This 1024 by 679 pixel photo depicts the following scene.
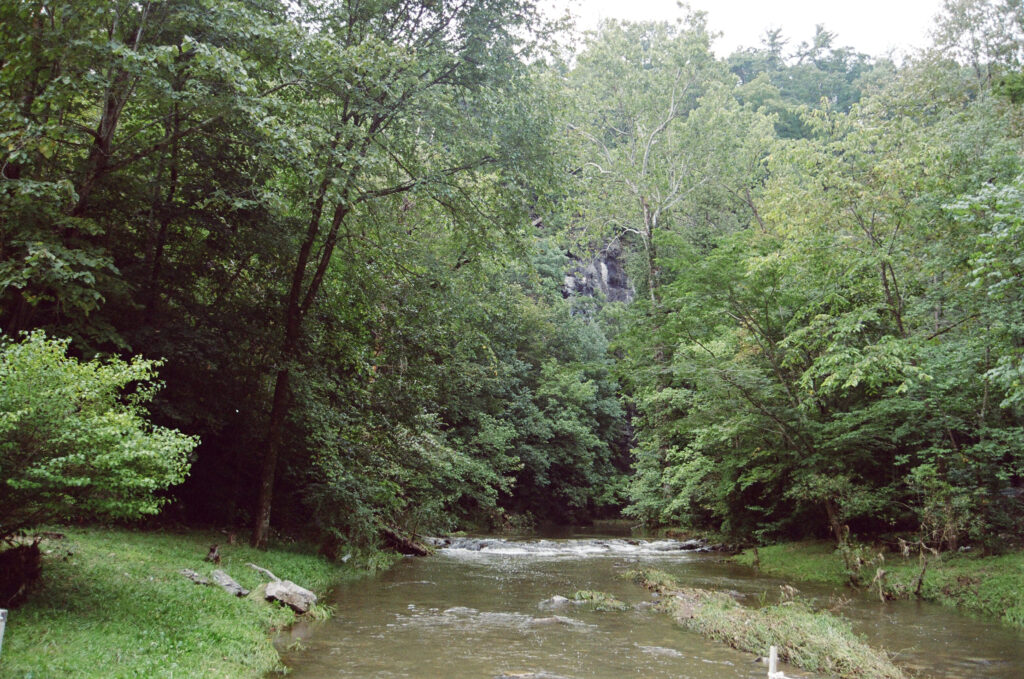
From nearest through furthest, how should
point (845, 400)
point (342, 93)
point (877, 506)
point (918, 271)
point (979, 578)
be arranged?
1. point (342, 93)
2. point (979, 578)
3. point (877, 506)
4. point (918, 271)
5. point (845, 400)

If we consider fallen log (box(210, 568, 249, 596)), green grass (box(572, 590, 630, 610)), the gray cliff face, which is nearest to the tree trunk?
fallen log (box(210, 568, 249, 596))

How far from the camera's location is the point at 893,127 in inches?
740

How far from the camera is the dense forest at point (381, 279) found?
8.81 m

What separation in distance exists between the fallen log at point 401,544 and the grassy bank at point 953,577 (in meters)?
9.70

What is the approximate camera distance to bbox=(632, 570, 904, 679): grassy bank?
822 centimetres

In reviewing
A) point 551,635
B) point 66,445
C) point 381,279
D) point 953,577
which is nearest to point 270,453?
point 381,279

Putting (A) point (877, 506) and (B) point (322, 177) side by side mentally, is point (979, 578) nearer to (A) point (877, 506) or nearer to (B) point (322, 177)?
(A) point (877, 506)

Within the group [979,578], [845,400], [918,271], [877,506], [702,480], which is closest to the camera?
[979,578]

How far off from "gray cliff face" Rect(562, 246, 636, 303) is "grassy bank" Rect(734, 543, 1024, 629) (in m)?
32.2

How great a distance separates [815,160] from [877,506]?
28.5 feet

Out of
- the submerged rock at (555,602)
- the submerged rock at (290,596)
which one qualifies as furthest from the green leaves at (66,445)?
the submerged rock at (555,602)

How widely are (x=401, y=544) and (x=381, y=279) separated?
8635 mm

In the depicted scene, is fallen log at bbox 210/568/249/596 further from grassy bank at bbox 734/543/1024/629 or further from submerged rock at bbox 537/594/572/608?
grassy bank at bbox 734/543/1024/629

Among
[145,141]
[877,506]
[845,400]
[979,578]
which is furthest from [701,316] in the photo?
[145,141]
